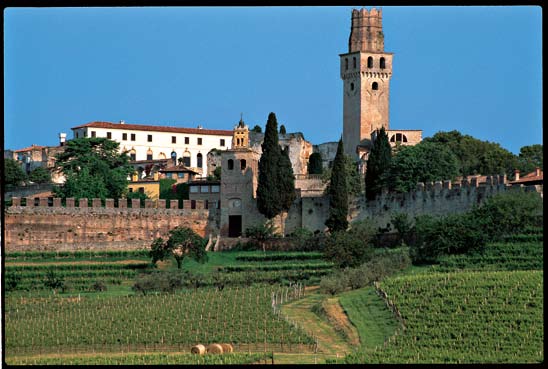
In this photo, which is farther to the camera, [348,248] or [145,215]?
[145,215]

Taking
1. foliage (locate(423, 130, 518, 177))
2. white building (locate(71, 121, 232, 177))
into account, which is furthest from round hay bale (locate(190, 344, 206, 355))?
white building (locate(71, 121, 232, 177))

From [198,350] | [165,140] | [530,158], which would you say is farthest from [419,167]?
[165,140]

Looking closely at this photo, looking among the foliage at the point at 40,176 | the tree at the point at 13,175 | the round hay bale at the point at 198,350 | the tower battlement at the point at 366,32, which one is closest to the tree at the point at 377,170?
the tower battlement at the point at 366,32

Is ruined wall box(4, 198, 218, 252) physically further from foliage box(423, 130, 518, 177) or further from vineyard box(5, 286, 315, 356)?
foliage box(423, 130, 518, 177)

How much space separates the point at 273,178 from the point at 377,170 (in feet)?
13.1

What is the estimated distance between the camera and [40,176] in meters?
58.1

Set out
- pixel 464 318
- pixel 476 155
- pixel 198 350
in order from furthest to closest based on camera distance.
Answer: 1. pixel 476 155
2. pixel 464 318
3. pixel 198 350

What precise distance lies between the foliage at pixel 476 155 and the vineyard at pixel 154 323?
20.2m

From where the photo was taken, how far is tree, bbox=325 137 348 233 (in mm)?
43312

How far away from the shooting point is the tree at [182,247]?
41.3 metres

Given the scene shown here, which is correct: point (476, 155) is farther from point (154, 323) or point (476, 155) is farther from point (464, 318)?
point (154, 323)

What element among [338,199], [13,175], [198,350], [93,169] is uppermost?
[13,175]

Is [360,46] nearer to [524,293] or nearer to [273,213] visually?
[273,213]
